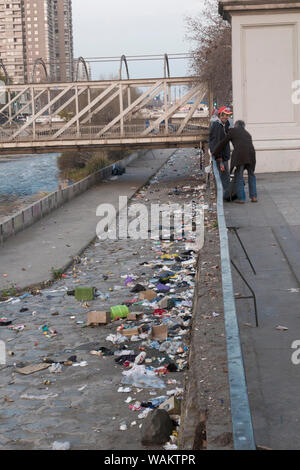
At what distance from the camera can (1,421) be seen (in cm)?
589

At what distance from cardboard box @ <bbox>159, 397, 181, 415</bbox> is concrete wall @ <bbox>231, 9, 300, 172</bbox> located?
412 inches

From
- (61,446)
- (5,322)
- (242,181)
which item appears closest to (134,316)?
(5,322)

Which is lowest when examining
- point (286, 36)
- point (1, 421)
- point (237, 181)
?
point (1, 421)

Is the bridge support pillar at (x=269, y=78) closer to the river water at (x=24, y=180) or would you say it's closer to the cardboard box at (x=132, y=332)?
the cardboard box at (x=132, y=332)

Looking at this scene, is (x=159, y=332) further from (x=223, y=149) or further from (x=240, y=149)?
(x=223, y=149)

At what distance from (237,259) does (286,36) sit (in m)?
8.43

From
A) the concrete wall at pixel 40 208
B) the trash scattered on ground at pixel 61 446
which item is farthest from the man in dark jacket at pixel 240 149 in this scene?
the trash scattered on ground at pixel 61 446

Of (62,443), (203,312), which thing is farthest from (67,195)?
(62,443)

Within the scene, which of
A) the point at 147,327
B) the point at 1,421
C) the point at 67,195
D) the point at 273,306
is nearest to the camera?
the point at 1,421

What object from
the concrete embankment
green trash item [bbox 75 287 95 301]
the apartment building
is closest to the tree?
the concrete embankment

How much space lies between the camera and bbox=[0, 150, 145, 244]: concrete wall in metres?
16.2

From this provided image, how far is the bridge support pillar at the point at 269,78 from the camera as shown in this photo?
15.2 m
